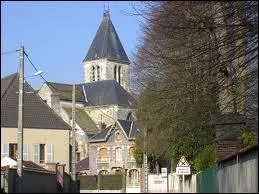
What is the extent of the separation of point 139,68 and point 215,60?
16493 millimetres

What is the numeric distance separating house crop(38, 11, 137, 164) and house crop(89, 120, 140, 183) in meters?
6.28

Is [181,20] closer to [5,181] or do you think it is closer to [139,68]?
[5,181]

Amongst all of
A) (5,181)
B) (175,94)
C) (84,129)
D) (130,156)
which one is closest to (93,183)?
(130,156)

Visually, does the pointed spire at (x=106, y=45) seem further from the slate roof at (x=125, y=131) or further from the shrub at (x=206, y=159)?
the shrub at (x=206, y=159)

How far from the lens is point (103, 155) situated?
8912cm

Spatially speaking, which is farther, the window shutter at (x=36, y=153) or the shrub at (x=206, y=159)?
the shrub at (x=206, y=159)

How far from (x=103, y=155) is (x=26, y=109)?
7029cm

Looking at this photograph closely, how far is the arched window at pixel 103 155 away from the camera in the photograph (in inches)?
3491

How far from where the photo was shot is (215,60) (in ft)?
82.8

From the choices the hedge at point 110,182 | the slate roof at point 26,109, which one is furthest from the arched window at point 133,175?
the slate roof at point 26,109

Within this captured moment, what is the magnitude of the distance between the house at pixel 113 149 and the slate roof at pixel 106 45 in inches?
1958

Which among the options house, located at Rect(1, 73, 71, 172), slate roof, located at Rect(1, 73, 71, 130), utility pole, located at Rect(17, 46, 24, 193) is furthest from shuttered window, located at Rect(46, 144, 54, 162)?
utility pole, located at Rect(17, 46, 24, 193)

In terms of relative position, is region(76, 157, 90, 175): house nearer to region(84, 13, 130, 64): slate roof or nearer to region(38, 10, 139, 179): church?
region(38, 10, 139, 179): church

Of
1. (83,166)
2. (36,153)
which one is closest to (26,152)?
(36,153)
